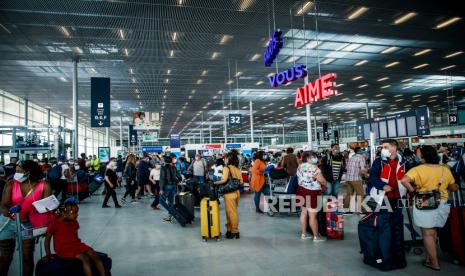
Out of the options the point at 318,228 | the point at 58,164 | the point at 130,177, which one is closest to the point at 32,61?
the point at 58,164

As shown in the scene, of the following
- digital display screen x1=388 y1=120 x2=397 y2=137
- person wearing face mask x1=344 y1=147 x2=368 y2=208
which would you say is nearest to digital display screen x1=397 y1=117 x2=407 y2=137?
digital display screen x1=388 y1=120 x2=397 y2=137

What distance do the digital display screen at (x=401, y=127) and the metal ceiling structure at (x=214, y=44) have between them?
3.78 m

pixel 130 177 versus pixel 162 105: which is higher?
pixel 162 105

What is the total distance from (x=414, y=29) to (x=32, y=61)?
17462 millimetres

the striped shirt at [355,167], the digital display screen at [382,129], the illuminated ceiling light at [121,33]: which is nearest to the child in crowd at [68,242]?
the striped shirt at [355,167]

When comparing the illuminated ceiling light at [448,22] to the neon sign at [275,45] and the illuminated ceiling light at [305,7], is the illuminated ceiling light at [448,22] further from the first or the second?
the neon sign at [275,45]

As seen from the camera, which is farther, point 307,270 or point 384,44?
point 384,44

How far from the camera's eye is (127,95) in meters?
24.2

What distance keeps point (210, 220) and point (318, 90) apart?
303 inches

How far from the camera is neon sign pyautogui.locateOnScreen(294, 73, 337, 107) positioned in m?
10.8

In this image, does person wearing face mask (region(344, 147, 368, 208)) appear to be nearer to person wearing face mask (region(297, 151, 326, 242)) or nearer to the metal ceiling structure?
person wearing face mask (region(297, 151, 326, 242))

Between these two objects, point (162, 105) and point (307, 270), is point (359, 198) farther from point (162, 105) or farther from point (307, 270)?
point (162, 105)

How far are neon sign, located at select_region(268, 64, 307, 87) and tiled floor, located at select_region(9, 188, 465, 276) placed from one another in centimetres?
614

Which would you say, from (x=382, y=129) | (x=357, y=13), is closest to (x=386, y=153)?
(x=357, y=13)
